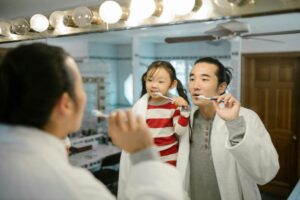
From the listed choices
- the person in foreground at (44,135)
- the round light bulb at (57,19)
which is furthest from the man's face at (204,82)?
the round light bulb at (57,19)

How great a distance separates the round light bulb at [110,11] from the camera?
3.09 feet

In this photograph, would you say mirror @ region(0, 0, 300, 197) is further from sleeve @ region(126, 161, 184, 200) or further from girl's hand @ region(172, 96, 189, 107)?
sleeve @ region(126, 161, 184, 200)

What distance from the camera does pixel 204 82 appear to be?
776 millimetres

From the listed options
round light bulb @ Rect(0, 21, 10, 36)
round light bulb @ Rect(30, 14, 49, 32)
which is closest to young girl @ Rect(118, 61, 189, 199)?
round light bulb @ Rect(30, 14, 49, 32)

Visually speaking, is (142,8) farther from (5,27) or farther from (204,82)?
(5,27)

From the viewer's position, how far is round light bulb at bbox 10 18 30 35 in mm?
1192

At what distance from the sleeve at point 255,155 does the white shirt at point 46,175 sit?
0.30 meters

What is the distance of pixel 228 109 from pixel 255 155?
13cm

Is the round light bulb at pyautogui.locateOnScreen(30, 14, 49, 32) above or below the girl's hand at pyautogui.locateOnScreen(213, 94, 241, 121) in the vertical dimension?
above

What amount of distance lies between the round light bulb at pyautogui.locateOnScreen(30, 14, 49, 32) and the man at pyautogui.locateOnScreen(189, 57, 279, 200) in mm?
684

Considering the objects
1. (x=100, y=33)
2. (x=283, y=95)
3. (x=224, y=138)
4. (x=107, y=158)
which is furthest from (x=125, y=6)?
(x=107, y=158)

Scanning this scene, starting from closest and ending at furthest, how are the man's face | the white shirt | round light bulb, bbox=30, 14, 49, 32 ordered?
the white shirt
the man's face
round light bulb, bbox=30, 14, 49, 32

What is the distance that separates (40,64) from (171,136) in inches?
21.0

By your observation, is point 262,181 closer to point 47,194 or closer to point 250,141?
point 250,141
